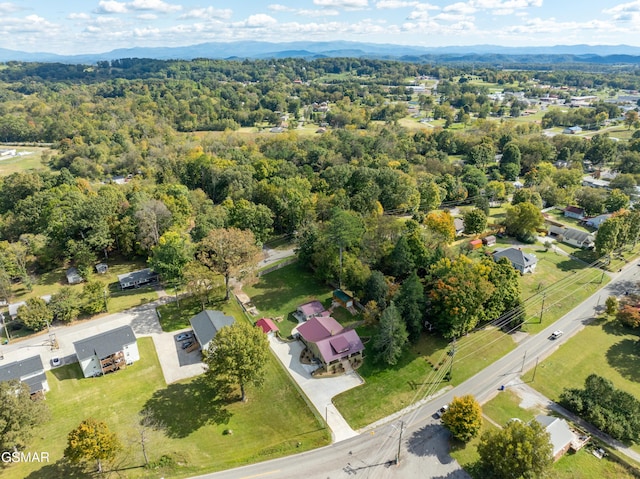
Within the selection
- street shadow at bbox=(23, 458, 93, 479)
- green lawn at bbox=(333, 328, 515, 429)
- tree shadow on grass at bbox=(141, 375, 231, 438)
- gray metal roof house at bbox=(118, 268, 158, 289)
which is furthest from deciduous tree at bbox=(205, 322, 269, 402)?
gray metal roof house at bbox=(118, 268, 158, 289)

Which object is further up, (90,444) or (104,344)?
(90,444)

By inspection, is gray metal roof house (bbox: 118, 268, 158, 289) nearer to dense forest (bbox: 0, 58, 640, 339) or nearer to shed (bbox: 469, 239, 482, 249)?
dense forest (bbox: 0, 58, 640, 339)

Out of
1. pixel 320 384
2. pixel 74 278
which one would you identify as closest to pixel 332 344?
pixel 320 384

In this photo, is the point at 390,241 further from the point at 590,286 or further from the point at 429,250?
the point at 590,286

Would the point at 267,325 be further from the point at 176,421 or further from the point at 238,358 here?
the point at 176,421

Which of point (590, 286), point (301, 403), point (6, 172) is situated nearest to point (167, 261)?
point (301, 403)

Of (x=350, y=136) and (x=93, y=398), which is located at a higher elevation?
(x=350, y=136)
